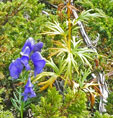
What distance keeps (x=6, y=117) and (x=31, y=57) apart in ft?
1.79

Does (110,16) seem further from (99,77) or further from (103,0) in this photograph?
(99,77)

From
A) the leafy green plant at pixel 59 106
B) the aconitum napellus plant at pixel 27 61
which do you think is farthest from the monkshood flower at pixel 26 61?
the leafy green plant at pixel 59 106

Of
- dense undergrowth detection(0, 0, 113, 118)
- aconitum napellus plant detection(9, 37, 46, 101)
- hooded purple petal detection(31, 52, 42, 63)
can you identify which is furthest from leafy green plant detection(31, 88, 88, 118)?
hooded purple petal detection(31, 52, 42, 63)

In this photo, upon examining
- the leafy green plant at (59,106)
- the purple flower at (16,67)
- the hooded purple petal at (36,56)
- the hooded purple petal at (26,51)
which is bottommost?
the leafy green plant at (59,106)

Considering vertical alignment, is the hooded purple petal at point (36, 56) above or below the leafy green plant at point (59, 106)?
above

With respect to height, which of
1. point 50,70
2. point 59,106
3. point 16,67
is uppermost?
point 16,67

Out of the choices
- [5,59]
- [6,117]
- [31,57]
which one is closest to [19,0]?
[5,59]

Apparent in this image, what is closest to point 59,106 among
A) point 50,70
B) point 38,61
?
point 38,61

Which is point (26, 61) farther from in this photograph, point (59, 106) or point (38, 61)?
point (59, 106)

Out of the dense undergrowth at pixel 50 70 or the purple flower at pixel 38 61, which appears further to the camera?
the dense undergrowth at pixel 50 70

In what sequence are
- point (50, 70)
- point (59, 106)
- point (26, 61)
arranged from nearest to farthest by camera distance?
1. point (26, 61)
2. point (59, 106)
3. point (50, 70)

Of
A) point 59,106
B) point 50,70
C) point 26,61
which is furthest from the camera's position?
point 50,70

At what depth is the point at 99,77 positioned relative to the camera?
2.73 meters

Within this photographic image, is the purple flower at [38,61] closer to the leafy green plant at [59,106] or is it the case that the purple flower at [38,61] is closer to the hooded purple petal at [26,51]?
the hooded purple petal at [26,51]
